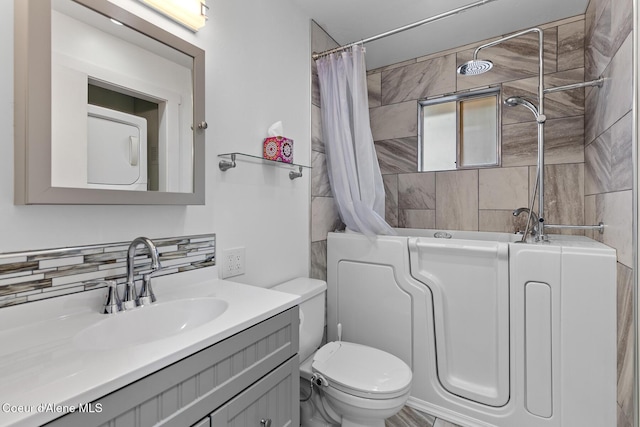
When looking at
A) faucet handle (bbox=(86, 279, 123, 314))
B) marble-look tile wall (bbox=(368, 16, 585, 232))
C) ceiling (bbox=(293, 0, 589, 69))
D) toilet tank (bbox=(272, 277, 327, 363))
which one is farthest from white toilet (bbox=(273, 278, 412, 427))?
ceiling (bbox=(293, 0, 589, 69))

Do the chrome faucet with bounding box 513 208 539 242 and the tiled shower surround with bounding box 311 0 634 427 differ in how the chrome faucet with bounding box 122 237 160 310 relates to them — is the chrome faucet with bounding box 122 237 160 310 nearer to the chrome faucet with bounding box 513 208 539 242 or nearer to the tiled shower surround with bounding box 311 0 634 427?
the tiled shower surround with bounding box 311 0 634 427

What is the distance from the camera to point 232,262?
1468 millimetres

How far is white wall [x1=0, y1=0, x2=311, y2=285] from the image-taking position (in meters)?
0.87

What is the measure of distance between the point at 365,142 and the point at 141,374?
5.62 ft

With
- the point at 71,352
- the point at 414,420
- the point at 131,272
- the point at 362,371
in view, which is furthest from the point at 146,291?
the point at 414,420

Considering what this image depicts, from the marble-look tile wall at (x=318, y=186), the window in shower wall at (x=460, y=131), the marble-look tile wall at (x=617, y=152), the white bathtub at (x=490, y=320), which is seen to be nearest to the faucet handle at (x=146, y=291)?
the marble-look tile wall at (x=318, y=186)

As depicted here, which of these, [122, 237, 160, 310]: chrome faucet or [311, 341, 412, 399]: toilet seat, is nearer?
[122, 237, 160, 310]: chrome faucet

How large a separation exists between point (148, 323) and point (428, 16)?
7.63 ft

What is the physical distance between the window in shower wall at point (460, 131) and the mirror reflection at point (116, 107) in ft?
6.46

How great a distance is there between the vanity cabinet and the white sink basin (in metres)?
0.21

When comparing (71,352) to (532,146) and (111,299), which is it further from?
(532,146)

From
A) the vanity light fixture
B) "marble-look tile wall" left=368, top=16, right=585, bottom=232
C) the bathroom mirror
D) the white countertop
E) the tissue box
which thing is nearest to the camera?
the white countertop

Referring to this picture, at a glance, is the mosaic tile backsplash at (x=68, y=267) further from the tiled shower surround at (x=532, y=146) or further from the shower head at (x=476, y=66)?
the shower head at (x=476, y=66)

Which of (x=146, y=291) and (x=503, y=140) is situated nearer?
(x=146, y=291)
